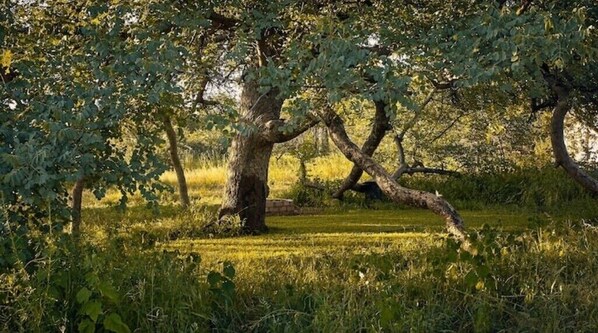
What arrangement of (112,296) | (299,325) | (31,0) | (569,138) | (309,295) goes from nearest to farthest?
(112,296)
(299,325)
(309,295)
(31,0)
(569,138)

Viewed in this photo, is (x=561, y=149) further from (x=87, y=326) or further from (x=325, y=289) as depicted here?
(x=87, y=326)

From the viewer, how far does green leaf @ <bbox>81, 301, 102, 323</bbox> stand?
3.36m

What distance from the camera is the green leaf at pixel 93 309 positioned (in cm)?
336

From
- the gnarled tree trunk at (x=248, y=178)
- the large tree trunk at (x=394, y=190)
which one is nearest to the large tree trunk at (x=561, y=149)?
the large tree trunk at (x=394, y=190)

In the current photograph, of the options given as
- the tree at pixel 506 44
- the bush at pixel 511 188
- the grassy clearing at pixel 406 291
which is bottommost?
the grassy clearing at pixel 406 291

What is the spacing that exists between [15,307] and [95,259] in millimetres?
503

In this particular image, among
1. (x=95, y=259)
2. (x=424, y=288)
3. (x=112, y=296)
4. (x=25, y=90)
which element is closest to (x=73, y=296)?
(x=95, y=259)

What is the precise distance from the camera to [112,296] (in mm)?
3379

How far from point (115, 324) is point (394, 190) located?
4106 millimetres

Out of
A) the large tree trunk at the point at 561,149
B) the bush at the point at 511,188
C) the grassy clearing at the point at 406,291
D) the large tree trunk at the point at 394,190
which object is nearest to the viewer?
the grassy clearing at the point at 406,291

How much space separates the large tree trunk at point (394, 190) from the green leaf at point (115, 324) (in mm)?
3142

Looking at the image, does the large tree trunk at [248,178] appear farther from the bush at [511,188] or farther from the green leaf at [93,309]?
the green leaf at [93,309]

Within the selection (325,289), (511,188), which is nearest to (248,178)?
(325,289)

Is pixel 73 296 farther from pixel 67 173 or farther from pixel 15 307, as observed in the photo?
pixel 67 173
